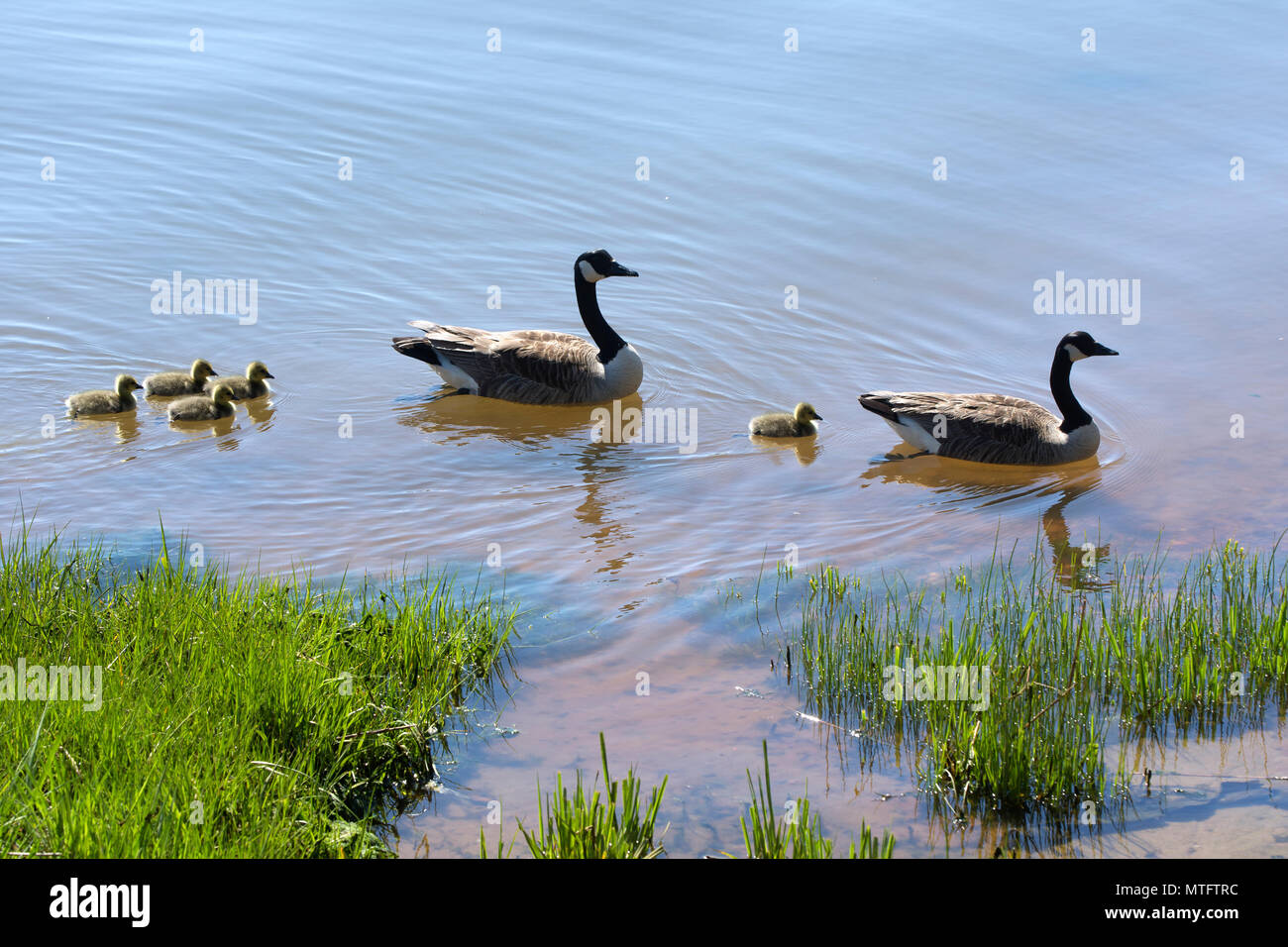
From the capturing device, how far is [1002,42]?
2427 cm

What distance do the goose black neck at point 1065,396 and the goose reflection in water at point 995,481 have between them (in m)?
0.41

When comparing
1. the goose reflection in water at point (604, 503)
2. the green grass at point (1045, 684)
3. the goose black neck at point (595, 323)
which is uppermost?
the goose black neck at point (595, 323)

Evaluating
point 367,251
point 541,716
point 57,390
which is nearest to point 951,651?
point 541,716

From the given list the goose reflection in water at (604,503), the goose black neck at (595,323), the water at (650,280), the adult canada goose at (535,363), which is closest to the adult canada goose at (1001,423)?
the water at (650,280)

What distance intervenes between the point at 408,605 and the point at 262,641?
3.49ft

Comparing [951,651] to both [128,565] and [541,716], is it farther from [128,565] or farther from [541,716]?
[128,565]

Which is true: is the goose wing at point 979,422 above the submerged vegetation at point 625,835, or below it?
above

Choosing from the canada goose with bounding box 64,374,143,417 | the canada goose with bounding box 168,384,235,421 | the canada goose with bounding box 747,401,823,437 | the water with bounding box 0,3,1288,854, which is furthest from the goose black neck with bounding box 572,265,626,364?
the canada goose with bounding box 64,374,143,417

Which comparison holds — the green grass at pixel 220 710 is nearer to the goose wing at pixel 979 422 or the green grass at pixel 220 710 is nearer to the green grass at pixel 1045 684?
the green grass at pixel 1045 684

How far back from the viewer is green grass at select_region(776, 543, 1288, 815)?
6.31 meters

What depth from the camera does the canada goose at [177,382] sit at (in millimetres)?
13500

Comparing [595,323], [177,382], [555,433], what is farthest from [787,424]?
[177,382]

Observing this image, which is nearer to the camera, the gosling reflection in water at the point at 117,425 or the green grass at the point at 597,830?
the green grass at the point at 597,830
